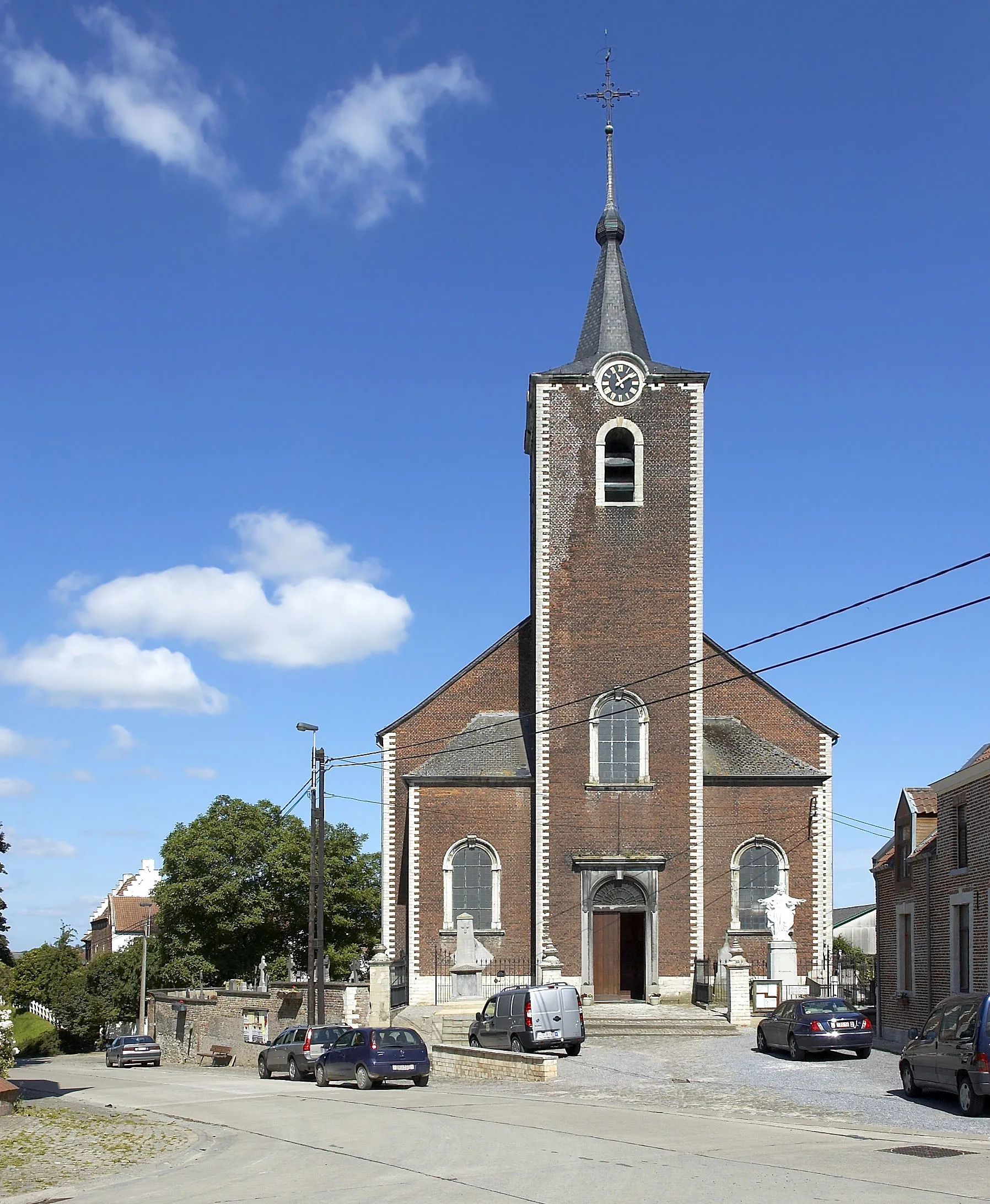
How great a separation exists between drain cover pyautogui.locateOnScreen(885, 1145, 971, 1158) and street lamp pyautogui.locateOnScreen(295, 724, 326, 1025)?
20018 millimetres

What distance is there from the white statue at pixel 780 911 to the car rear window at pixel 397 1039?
51.4ft

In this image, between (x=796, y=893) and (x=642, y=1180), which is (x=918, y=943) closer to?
(x=796, y=893)

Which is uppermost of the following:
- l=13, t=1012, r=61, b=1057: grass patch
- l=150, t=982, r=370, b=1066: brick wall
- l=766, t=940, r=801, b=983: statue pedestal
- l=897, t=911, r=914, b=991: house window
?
l=897, t=911, r=914, b=991: house window

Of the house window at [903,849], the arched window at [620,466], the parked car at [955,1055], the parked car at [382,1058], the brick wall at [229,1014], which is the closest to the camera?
the parked car at [955,1055]

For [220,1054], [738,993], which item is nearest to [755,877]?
[738,993]

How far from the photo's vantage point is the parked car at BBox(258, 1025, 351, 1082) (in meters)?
29.3

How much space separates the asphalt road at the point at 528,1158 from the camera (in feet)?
40.7

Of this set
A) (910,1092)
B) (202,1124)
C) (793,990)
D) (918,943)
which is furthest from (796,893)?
(202,1124)

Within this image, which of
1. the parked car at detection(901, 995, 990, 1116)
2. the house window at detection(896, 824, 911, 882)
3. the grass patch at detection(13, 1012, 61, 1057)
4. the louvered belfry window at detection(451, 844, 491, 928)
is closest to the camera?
the parked car at detection(901, 995, 990, 1116)

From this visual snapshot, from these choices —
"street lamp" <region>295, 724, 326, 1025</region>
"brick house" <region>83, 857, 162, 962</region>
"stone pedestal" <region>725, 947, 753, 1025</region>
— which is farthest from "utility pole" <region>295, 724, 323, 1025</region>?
"brick house" <region>83, 857, 162, 962</region>

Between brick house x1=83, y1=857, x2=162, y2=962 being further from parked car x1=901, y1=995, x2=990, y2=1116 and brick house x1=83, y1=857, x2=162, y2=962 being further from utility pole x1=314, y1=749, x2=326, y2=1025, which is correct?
parked car x1=901, y1=995, x2=990, y2=1116

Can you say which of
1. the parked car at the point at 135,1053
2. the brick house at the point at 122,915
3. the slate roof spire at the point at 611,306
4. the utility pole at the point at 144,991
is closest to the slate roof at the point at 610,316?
the slate roof spire at the point at 611,306

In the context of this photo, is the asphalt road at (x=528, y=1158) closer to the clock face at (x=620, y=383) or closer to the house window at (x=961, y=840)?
the house window at (x=961, y=840)

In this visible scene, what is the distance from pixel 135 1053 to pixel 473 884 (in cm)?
1435
